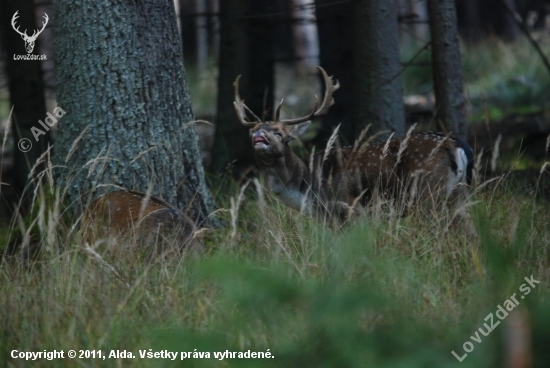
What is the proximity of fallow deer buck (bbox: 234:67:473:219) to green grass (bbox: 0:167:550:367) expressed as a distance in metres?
0.68

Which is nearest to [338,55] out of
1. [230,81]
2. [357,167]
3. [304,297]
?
[230,81]

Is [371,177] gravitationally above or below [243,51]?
below

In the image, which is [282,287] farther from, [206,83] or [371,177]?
[206,83]

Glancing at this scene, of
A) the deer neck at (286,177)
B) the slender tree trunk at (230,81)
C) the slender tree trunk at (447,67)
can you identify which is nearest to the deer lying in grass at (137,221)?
the deer neck at (286,177)

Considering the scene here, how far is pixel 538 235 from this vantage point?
4.41 meters

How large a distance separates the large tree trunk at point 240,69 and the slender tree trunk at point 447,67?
229cm

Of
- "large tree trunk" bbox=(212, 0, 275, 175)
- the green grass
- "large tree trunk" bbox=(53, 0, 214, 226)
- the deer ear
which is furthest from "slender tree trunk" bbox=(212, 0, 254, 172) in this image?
the green grass

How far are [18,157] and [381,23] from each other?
4.84 m

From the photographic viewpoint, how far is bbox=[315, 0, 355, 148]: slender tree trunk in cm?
884

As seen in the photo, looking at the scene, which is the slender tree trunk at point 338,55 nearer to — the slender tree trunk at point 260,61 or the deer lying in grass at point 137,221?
the slender tree trunk at point 260,61

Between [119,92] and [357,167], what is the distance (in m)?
2.07

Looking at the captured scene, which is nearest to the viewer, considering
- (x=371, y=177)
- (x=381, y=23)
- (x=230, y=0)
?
(x=371, y=177)

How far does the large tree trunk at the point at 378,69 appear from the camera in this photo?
21.6ft

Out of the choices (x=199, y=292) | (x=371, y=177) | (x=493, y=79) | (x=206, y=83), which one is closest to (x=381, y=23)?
(x=371, y=177)
